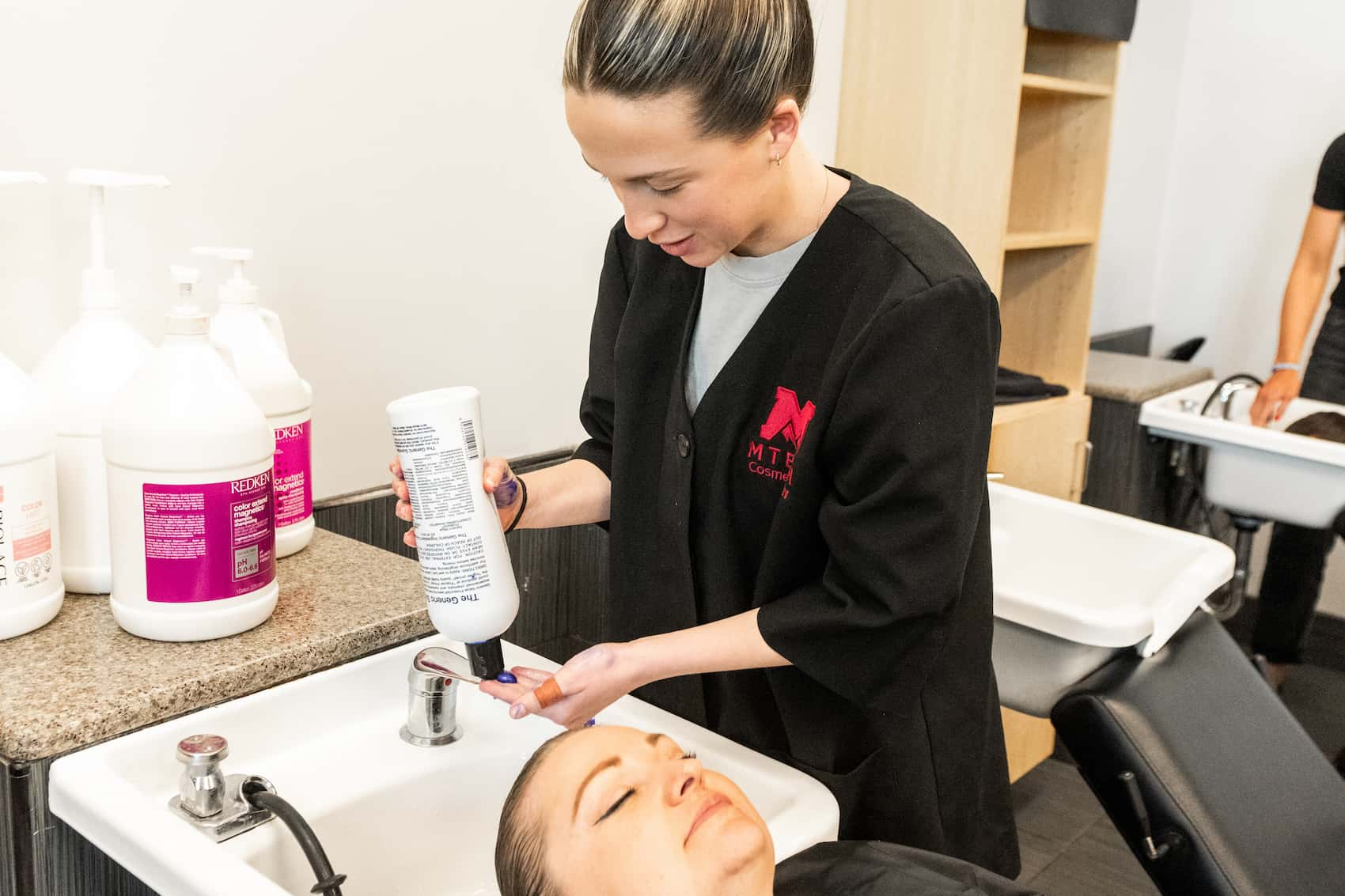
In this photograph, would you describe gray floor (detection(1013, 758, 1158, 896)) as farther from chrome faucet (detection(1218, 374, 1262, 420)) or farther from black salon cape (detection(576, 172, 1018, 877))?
black salon cape (detection(576, 172, 1018, 877))

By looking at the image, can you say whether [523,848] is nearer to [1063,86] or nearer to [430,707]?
[430,707]

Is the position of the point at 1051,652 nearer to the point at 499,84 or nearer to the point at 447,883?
the point at 447,883

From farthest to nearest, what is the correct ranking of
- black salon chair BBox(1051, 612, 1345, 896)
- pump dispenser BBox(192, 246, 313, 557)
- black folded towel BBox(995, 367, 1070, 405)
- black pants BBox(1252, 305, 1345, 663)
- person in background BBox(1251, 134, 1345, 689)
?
black pants BBox(1252, 305, 1345, 663), person in background BBox(1251, 134, 1345, 689), black folded towel BBox(995, 367, 1070, 405), black salon chair BBox(1051, 612, 1345, 896), pump dispenser BBox(192, 246, 313, 557)

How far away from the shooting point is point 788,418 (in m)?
1.11

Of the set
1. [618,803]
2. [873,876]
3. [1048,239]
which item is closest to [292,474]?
[618,803]

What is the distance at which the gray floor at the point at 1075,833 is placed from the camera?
238 cm

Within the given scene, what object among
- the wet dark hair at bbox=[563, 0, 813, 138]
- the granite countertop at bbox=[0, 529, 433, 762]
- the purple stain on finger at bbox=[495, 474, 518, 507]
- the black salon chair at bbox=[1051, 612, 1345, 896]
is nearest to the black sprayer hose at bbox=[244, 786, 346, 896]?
the granite countertop at bbox=[0, 529, 433, 762]

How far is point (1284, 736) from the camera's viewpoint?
1.59m

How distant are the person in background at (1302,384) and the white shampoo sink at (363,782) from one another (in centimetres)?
214

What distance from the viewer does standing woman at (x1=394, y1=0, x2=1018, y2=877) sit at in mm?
978

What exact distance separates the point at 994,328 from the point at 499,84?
93 cm

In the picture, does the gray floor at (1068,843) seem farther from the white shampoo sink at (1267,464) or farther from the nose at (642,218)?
the nose at (642,218)

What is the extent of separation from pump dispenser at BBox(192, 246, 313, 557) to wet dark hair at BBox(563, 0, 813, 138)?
47 cm

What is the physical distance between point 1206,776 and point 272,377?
4.02 ft
